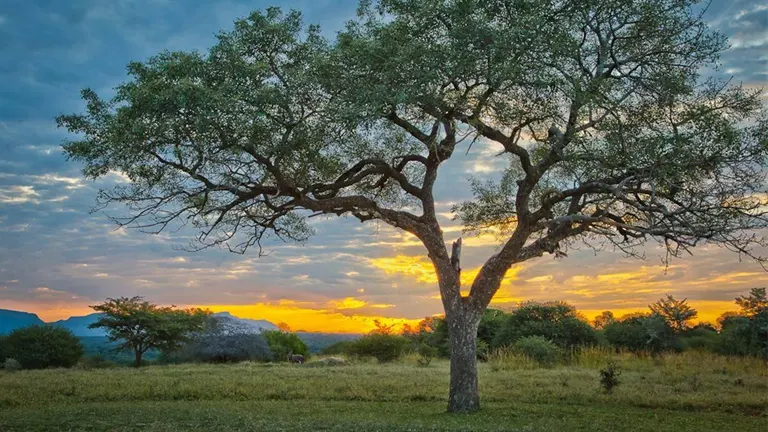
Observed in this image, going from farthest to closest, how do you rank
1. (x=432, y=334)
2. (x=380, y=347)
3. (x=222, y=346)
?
1. (x=432, y=334)
2. (x=380, y=347)
3. (x=222, y=346)

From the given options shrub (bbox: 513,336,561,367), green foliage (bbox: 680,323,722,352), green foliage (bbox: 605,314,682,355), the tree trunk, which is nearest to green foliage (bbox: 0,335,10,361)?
shrub (bbox: 513,336,561,367)

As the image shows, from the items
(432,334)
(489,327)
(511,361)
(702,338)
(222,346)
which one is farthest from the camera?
(432,334)

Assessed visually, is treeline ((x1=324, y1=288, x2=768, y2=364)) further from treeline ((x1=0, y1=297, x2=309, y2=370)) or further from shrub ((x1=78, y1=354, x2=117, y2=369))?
shrub ((x1=78, y1=354, x2=117, y2=369))

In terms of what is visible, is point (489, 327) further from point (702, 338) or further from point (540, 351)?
point (540, 351)

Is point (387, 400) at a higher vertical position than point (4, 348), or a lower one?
lower

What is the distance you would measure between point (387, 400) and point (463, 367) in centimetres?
326

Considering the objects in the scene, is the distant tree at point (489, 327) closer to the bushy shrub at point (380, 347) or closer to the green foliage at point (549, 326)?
the green foliage at point (549, 326)

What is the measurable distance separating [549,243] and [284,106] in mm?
7100

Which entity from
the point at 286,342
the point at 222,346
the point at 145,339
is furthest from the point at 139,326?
the point at 286,342

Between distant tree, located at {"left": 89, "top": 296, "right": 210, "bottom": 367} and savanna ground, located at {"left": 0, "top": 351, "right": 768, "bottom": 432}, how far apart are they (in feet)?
30.2

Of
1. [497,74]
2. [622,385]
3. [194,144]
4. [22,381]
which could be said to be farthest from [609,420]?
[22,381]

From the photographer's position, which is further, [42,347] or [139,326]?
[139,326]

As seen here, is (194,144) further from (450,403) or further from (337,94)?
(450,403)

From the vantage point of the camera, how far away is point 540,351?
27.8 meters
